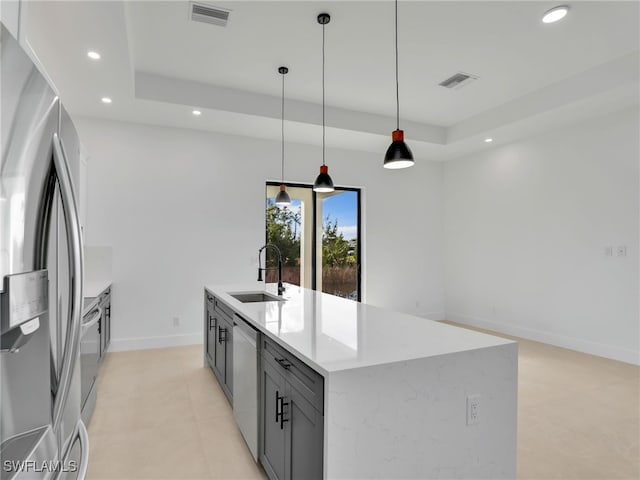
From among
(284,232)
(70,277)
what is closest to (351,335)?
(70,277)

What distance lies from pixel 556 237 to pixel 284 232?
369 centimetres

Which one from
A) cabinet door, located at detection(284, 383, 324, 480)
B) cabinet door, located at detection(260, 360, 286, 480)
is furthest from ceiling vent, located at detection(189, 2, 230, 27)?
cabinet door, located at detection(284, 383, 324, 480)

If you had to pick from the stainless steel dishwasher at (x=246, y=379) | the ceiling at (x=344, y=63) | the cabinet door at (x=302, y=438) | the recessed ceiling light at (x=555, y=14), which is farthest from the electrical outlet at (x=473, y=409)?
the recessed ceiling light at (x=555, y=14)

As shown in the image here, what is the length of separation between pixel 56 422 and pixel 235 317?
1.92 meters

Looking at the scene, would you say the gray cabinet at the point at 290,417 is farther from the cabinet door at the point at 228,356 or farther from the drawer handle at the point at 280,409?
the cabinet door at the point at 228,356

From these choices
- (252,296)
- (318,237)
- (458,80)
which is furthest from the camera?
(318,237)

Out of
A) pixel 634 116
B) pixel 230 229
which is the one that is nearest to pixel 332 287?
pixel 230 229

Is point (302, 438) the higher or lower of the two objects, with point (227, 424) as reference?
higher

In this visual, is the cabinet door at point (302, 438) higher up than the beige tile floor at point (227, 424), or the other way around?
the cabinet door at point (302, 438)

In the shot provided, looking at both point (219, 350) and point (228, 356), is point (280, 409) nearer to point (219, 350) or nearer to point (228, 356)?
point (228, 356)

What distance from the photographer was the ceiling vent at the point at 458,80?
4.06 meters

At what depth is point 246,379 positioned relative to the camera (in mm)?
2342

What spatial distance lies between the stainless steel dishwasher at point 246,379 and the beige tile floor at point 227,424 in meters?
0.17

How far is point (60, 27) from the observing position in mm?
2662
